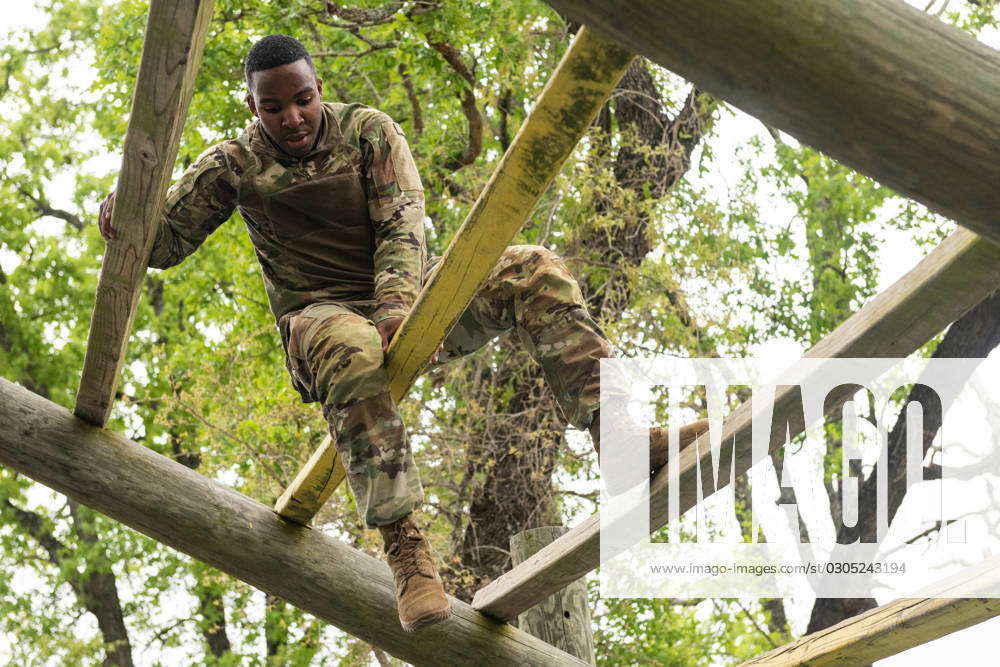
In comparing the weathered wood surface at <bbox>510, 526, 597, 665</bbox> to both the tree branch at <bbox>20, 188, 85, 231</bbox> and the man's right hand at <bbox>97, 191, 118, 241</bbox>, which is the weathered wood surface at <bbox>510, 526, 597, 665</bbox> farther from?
the tree branch at <bbox>20, 188, 85, 231</bbox>

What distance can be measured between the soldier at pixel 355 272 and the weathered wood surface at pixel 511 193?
0.14m

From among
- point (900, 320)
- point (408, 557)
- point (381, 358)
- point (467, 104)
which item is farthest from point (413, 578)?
point (467, 104)

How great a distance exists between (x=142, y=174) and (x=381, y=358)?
61cm

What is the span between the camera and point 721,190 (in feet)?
29.3

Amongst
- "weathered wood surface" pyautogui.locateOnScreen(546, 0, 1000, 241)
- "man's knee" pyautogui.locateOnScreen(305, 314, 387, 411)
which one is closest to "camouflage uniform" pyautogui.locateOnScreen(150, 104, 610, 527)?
"man's knee" pyautogui.locateOnScreen(305, 314, 387, 411)

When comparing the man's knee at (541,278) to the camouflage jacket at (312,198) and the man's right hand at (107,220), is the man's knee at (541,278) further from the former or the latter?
the man's right hand at (107,220)

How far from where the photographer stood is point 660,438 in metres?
2.55

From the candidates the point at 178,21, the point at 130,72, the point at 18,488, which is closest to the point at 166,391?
the point at 18,488

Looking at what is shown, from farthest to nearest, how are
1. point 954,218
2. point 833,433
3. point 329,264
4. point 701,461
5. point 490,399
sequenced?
point 833,433
point 490,399
point 329,264
point 701,461
point 954,218

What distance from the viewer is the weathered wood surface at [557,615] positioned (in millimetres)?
3648

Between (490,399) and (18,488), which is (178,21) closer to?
(490,399)

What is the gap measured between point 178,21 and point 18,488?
12.7m

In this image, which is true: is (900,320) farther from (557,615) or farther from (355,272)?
(557,615)

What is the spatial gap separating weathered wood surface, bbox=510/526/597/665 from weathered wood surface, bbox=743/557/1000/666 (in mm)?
708
